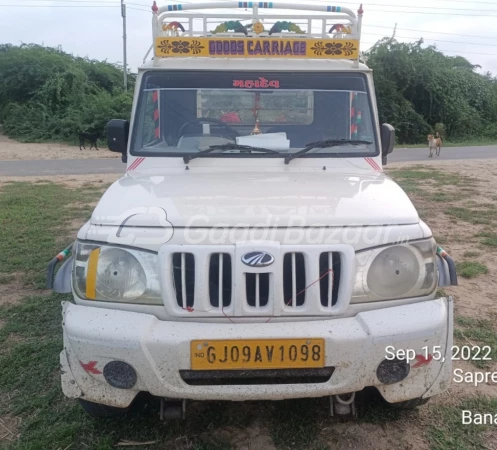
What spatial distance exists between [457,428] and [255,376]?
127 cm

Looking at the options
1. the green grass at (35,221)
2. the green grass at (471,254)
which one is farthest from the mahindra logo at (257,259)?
the green grass at (471,254)

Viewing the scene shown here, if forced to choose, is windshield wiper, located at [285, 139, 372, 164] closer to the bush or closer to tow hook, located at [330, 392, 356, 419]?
tow hook, located at [330, 392, 356, 419]

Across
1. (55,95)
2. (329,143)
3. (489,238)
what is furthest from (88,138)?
(329,143)

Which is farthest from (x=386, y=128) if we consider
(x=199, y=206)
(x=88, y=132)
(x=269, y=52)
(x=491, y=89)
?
(x=491, y=89)

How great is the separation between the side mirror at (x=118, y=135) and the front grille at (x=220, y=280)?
1771 mm

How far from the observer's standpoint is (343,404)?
2.76m

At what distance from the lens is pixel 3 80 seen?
3069 centimetres

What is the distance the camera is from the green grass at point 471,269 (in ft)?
17.4

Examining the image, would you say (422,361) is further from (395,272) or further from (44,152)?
(44,152)

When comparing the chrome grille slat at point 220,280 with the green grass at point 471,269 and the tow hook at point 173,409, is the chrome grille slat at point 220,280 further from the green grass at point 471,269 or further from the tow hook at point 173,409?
the green grass at point 471,269

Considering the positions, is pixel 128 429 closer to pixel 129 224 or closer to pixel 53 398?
pixel 53 398

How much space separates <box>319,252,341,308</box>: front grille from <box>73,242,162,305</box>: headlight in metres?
0.76

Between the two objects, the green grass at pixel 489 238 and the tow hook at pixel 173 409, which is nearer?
the tow hook at pixel 173 409

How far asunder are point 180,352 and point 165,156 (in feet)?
5.60
